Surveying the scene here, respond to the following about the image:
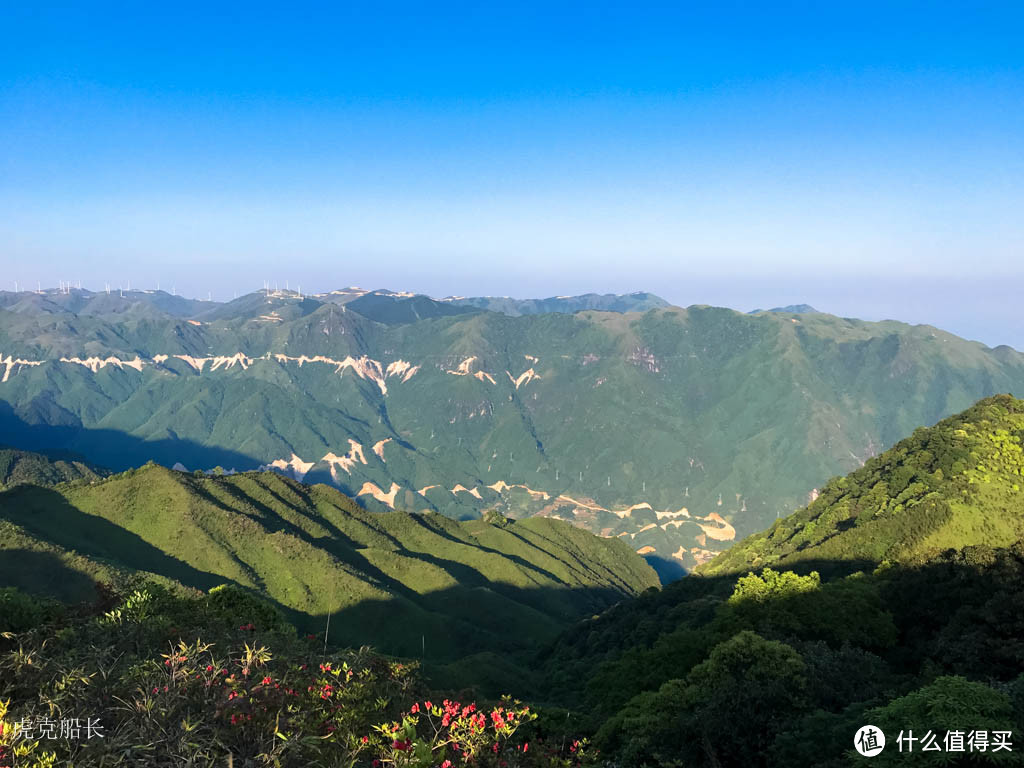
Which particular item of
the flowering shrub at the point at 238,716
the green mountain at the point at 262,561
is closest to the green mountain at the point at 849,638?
the flowering shrub at the point at 238,716

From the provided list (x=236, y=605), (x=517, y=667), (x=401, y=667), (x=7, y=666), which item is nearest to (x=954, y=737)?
(x=401, y=667)

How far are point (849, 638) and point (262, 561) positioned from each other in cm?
11640

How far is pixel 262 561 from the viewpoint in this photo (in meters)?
135

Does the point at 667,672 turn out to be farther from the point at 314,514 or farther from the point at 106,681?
the point at 314,514

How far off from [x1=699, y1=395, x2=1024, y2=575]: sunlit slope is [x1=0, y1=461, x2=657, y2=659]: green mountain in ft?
180

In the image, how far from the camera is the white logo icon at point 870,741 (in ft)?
82.9

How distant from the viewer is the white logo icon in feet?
82.9

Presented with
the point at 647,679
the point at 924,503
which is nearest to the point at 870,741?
the point at 647,679

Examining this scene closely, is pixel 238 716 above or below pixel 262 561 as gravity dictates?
above

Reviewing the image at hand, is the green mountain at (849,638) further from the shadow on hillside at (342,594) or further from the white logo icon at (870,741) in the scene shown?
the shadow on hillside at (342,594)

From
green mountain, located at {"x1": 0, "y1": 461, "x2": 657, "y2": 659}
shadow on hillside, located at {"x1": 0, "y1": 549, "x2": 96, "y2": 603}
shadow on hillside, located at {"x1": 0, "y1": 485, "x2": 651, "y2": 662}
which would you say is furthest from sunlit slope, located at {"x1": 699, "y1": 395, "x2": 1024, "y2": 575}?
shadow on hillside, located at {"x1": 0, "y1": 549, "x2": 96, "y2": 603}

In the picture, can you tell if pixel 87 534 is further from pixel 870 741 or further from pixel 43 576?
pixel 870 741

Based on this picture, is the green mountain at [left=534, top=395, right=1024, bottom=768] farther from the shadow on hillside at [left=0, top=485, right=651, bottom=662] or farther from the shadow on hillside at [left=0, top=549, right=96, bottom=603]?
the shadow on hillside at [left=0, top=549, right=96, bottom=603]

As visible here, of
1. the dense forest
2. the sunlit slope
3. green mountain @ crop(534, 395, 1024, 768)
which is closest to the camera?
the dense forest
